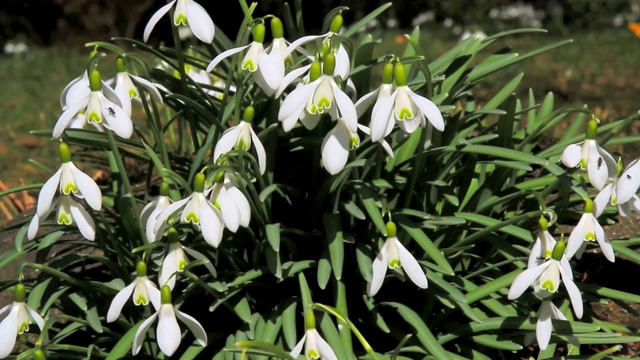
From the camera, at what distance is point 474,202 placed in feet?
9.21

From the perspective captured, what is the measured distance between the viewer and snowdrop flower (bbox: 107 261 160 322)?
222 cm

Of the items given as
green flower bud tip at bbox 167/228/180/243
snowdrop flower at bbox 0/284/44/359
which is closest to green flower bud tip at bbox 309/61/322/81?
green flower bud tip at bbox 167/228/180/243

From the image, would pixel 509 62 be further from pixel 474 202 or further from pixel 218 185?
pixel 218 185

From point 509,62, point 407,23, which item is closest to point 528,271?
point 509,62

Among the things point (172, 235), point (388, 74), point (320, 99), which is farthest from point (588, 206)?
point (172, 235)

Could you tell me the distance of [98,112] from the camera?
2.19 metres

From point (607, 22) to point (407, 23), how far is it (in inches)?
101

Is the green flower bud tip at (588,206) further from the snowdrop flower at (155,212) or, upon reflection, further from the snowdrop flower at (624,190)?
the snowdrop flower at (155,212)

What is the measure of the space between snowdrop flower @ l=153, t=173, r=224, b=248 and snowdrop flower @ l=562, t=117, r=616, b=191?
86cm

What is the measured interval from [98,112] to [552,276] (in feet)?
3.70

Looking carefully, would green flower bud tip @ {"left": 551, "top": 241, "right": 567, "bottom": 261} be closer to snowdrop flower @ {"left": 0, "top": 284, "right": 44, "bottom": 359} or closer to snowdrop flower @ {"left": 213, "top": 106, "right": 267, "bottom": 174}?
snowdrop flower @ {"left": 213, "top": 106, "right": 267, "bottom": 174}

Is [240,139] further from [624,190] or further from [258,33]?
[624,190]

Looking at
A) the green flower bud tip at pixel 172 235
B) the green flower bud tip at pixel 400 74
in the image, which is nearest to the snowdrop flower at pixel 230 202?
Result: the green flower bud tip at pixel 172 235

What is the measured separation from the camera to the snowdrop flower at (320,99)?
207cm
